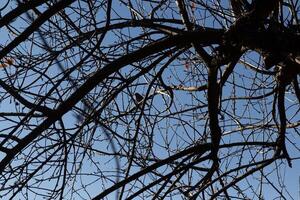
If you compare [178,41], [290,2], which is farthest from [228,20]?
[178,41]

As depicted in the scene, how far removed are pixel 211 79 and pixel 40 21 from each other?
5.16 ft

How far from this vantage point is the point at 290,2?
13.0 feet

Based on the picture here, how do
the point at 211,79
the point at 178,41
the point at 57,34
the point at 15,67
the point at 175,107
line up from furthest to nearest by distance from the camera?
A: 1. the point at 175,107
2. the point at 57,34
3. the point at 15,67
4. the point at 211,79
5. the point at 178,41

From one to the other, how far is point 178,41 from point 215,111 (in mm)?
921

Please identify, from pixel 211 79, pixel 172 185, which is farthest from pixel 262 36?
pixel 172 185

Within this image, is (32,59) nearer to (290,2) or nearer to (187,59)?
(187,59)

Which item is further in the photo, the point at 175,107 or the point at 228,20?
the point at 175,107

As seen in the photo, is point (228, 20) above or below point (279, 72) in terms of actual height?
above

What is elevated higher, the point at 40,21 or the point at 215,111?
the point at 215,111

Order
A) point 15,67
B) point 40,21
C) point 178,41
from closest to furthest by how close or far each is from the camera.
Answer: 1. point 40,21
2. point 178,41
3. point 15,67

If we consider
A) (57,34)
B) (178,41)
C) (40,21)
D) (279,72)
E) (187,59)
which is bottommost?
(40,21)

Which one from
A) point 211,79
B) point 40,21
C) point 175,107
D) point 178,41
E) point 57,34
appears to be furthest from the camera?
point 175,107

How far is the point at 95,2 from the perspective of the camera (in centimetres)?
421

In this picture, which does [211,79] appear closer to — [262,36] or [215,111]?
[215,111]
